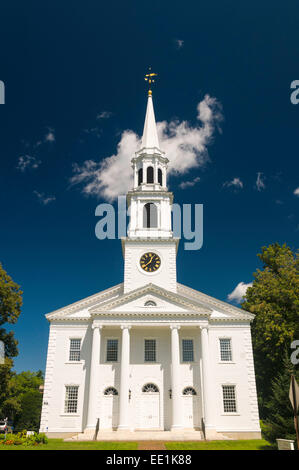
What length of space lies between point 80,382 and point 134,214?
17174 millimetres

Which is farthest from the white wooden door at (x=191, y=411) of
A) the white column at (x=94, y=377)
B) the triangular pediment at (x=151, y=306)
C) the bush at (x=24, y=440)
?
the bush at (x=24, y=440)

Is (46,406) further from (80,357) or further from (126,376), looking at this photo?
(126,376)

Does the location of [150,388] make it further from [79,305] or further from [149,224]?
[149,224]

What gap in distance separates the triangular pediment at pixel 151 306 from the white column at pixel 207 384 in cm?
213

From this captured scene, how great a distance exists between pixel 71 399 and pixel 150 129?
99.9ft

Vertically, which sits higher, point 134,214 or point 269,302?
point 134,214

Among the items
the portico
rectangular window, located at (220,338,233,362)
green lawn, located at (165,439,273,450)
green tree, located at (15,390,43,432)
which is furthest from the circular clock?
green tree, located at (15,390,43,432)

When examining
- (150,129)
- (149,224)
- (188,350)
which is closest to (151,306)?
(188,350)

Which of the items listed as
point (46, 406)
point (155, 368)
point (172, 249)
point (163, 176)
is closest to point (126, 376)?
point (155, 368)

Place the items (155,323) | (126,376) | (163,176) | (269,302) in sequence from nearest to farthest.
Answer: (126,376), (155,323), (269,302), (163,176)

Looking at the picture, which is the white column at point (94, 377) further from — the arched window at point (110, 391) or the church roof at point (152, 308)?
the arched window at point (110, 391)

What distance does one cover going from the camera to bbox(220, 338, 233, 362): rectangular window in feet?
106

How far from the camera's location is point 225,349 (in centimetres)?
3262

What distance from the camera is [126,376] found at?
96.3 ft
